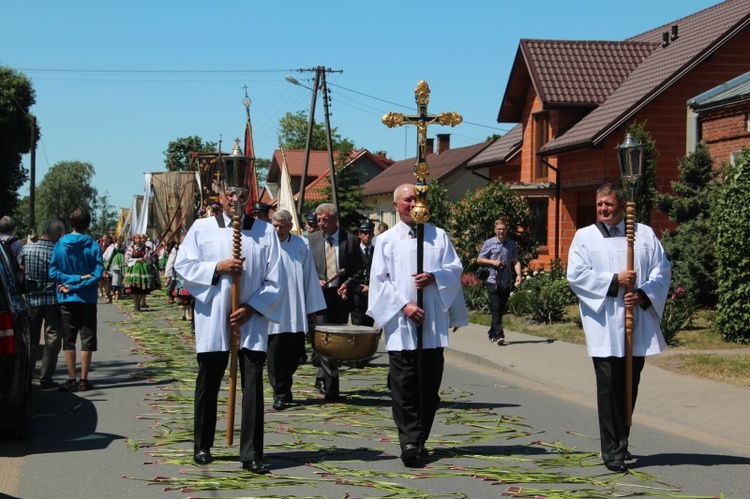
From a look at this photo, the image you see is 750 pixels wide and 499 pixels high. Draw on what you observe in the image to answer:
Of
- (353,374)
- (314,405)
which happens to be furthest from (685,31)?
(314,405)

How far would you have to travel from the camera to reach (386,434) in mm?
8547

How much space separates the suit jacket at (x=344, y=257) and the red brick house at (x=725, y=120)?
35.0ft

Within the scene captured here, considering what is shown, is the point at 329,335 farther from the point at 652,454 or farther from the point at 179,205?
the point at 179,205

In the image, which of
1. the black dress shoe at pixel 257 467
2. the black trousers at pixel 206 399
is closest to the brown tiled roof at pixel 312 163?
the black trousers at pixel 206 399

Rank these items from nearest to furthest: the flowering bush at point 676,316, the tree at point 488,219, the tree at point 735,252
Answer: the tree at point 735,252, the flowering bush at point 676,316, the tree at point 488,219

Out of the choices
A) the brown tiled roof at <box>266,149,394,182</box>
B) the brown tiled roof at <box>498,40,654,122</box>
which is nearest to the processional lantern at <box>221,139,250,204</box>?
the brown tiled roof at <box>498,40,654,122</box>

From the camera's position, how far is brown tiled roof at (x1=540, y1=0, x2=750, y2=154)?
2684 centimetres

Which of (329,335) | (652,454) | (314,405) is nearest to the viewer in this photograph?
(652,454)

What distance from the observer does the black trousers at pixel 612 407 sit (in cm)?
720

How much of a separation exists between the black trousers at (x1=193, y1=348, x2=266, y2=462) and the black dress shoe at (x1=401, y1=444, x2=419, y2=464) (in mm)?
1004

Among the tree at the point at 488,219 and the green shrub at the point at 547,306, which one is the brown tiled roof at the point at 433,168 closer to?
the tree at the point at 488,219

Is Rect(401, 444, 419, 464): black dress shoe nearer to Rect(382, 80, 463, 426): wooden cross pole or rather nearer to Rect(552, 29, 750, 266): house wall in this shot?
Rect(382, 80, 463, 426): wooden cross pole

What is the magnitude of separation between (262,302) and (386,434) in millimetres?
2003

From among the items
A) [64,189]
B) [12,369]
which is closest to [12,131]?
[12,369]
